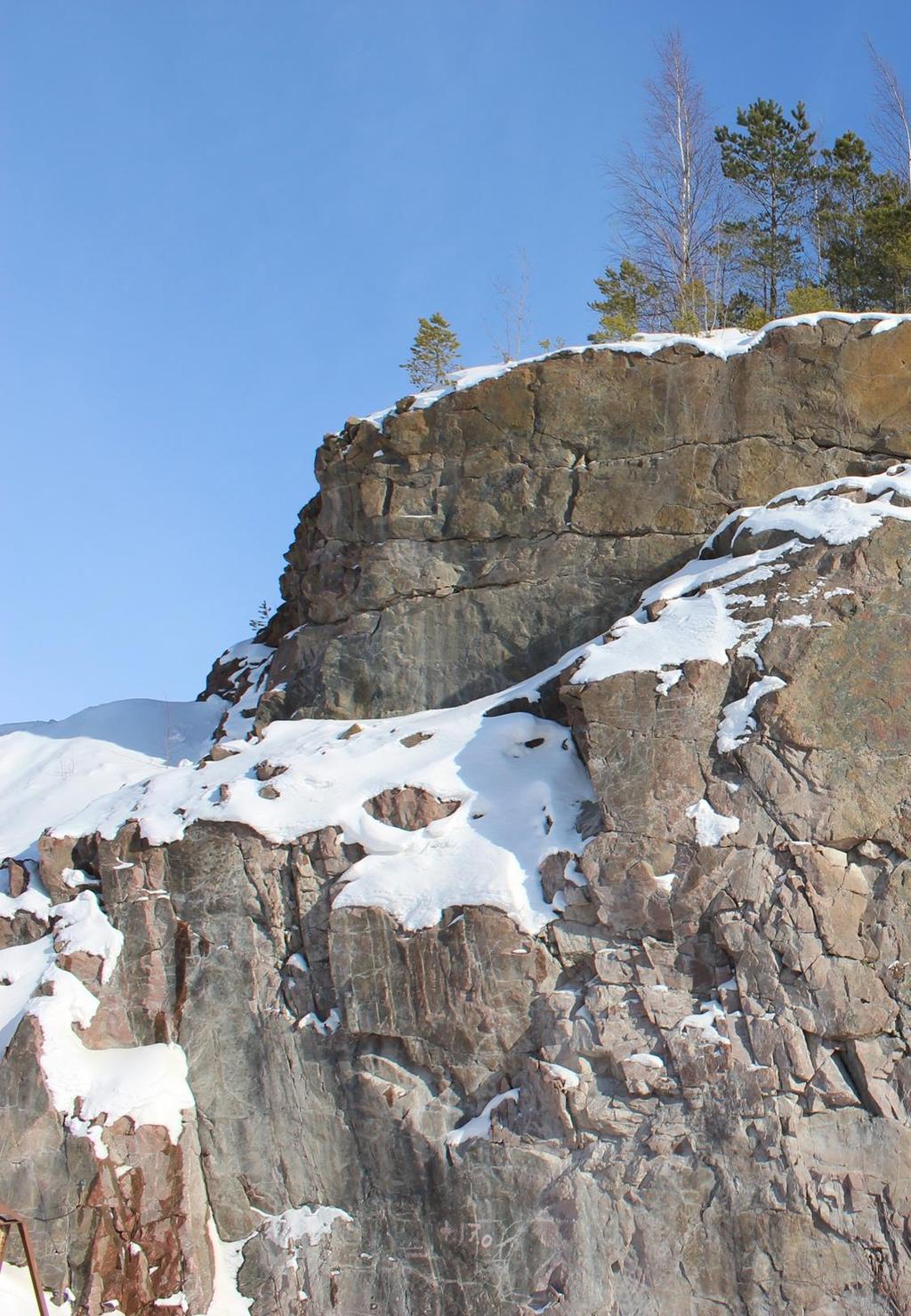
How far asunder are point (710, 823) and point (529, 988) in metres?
2.47

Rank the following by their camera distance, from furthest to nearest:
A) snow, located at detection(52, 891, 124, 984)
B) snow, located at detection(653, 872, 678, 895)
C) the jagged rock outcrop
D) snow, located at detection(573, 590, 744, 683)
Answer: the jagged rock outcrop < snow, located at detection(52, 891, 124, 984) < snow, located at detection(573, 590, 744, 683) < snow, located at detection(653, 872, 678, 895)

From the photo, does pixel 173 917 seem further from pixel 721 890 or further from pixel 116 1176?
pixel 721 890

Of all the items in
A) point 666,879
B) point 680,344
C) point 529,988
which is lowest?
point 529,988

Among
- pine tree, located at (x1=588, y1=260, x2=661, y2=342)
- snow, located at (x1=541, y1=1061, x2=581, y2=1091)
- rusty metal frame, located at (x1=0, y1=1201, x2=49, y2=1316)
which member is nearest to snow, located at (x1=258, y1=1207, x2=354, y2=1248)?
rusty metal frame, located at (x1=0, y1=1201, x2=49, y2=1316)

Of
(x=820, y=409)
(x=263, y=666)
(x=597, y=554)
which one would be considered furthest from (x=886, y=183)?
(x=263, y=666)

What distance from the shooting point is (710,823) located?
12.0 m

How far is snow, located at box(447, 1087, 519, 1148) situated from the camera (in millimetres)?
11586

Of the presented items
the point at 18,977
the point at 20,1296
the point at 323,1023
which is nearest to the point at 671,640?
the point at 323,1023

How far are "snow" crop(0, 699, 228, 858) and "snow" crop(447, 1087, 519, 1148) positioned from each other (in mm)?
7276

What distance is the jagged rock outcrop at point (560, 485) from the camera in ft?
52.9

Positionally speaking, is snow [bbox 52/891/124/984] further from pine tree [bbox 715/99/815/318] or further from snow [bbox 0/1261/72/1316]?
pine tree [bbox 715/99/815/318]

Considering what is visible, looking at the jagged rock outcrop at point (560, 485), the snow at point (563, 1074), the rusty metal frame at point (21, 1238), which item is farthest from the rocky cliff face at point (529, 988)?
the jagged rock outcrop at point (560, 485)

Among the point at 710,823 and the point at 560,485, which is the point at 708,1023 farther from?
the point at 560,485

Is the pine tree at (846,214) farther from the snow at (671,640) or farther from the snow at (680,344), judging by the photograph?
the snow at (671,640)
